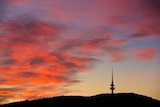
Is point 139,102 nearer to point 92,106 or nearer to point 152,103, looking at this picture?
point 152,103

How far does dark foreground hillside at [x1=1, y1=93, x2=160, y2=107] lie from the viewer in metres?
54.9

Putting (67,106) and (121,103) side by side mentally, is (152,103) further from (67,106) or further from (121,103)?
(67,106)

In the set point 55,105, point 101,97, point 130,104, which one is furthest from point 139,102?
point 55,105

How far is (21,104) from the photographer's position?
2180 inches

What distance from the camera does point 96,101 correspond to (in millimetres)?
56469

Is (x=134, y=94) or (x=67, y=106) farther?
(x=134, y=94)

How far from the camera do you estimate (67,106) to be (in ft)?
177

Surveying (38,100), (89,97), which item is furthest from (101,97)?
(38,100)

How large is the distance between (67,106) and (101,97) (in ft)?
22.6

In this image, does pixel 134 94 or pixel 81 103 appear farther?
pixel 134 94

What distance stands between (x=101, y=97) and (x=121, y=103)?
11.6 feet

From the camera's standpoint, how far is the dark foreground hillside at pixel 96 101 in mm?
54875

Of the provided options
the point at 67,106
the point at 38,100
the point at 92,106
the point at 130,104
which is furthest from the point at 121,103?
the point at 38,100

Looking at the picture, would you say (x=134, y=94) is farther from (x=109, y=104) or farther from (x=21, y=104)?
(x=21, y=104)
